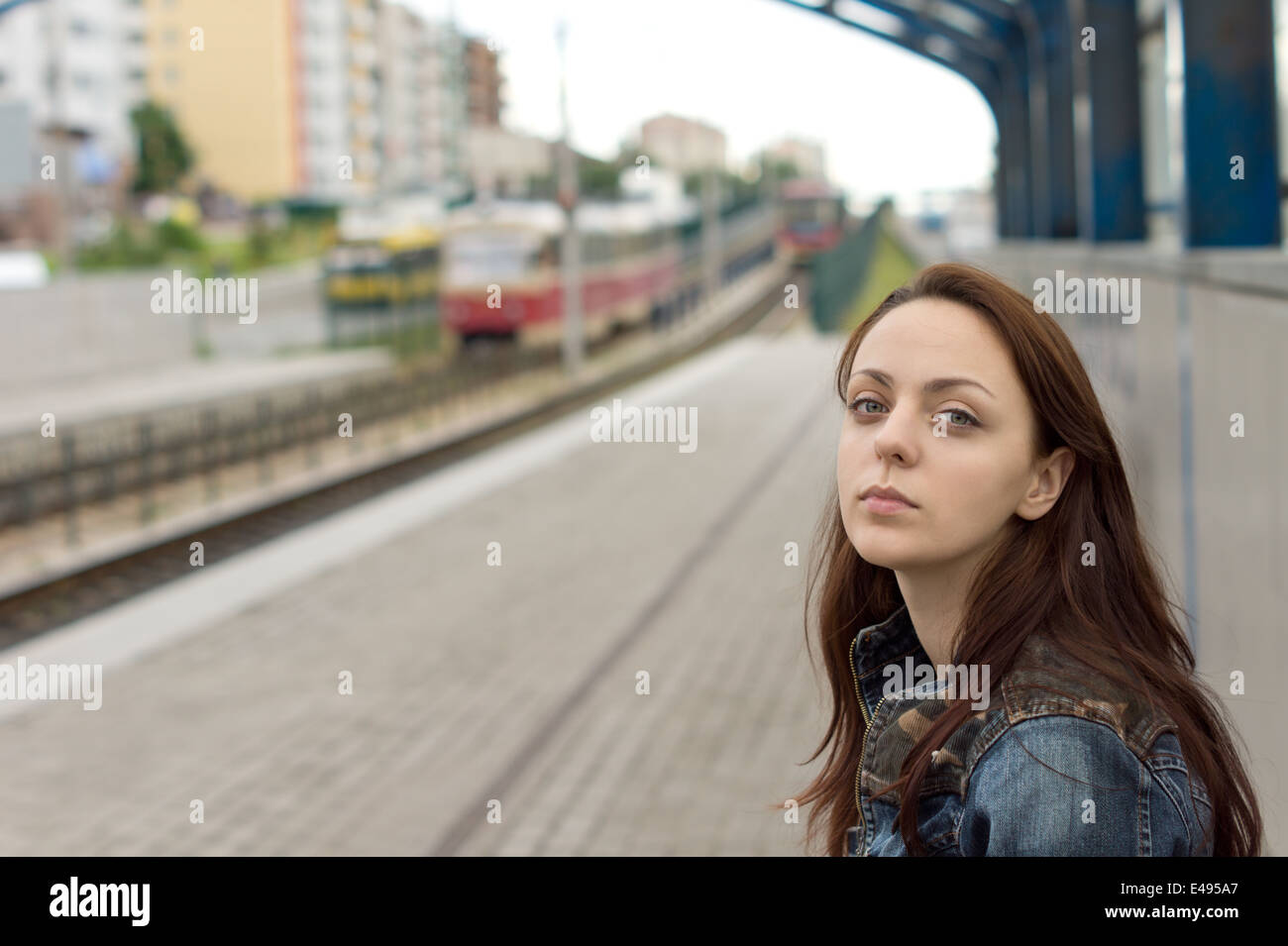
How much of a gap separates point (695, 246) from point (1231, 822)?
5031 cm

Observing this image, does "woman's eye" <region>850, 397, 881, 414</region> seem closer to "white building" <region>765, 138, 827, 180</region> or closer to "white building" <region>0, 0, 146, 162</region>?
"white building" <region>0, 0, 146, 162</region>

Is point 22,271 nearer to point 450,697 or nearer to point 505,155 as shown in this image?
point 450,697

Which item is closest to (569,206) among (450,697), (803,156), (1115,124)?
(1115,124)

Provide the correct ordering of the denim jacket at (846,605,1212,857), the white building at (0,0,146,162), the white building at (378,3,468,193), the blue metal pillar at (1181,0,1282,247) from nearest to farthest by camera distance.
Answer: the denim jacket at (846,605,1212,857), the blue metal pillar at (1181,0,1282,247), the white building at (0,0,146,162), the white building at (378,3,468,193)

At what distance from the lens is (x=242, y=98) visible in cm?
9775

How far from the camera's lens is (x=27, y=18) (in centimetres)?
7625

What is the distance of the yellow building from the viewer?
3834 inches

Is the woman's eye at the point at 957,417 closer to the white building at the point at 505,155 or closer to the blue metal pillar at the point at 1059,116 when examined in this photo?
the blue metal pillar at the point at 1059,116

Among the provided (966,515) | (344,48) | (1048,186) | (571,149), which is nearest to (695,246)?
(571,149)

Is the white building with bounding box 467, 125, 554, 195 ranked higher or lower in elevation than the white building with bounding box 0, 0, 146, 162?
lower

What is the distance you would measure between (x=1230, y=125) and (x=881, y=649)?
14.9ft

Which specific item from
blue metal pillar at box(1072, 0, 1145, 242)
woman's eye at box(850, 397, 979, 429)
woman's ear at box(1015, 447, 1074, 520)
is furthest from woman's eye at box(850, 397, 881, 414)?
blue metal pillar at box(1072, 0, 1145, 242)

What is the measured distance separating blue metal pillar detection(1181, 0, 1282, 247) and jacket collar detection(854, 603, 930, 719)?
14.5 ft

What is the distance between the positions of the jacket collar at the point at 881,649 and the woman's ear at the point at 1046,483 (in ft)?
0.72
